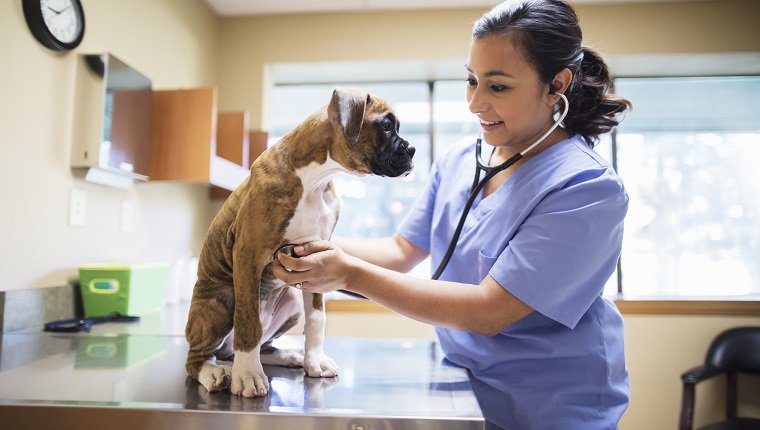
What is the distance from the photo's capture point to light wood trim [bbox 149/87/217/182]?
211cm

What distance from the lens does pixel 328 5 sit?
114 inches

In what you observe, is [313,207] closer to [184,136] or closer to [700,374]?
[184,136]

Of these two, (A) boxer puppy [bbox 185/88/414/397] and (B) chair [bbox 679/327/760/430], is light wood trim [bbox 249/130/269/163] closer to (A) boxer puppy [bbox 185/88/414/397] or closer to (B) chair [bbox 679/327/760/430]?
(A) boxer puppy [bbox 185/88/414/397]

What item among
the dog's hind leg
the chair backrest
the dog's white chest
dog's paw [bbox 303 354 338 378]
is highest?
the dog's white chest

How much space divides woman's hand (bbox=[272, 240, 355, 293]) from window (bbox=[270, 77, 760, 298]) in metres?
2.19

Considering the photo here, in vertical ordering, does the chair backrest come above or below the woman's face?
below

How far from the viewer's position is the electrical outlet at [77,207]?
5.45 ft

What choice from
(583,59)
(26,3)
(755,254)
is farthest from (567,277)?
(755,254)

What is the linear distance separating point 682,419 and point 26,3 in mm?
3087

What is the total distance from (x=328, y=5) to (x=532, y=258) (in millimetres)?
2478

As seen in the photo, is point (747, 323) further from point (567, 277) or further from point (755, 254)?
point (567, 277)

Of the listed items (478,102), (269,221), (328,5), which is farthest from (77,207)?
(328,5)

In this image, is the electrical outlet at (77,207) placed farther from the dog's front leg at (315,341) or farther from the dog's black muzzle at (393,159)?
the dog's black muzzle at (393,159)

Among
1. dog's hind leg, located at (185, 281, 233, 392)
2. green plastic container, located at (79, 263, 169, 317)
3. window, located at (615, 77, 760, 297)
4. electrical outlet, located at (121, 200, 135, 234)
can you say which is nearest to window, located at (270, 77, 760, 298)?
window, located at (615, 77, 760, 297)
